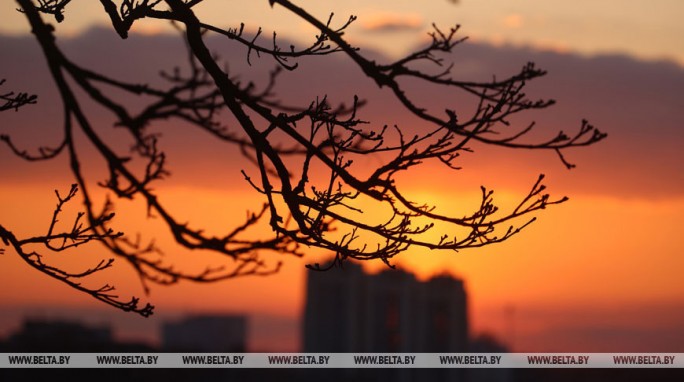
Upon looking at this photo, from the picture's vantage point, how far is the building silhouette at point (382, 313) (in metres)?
55.2

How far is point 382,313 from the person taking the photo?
5712cm

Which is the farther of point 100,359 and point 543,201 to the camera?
point 100,359

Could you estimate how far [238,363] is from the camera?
36.1 feet

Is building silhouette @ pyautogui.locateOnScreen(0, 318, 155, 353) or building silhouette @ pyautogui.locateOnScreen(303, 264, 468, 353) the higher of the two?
building silhouette @ pyautogui.locateOnScreen(303, 264, 468, 353)

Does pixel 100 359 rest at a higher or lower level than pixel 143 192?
lower

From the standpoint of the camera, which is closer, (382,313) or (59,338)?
(59,338)

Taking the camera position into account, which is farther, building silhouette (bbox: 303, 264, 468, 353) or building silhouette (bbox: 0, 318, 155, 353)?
building silhouette (bbox: 303, 264, 468, 353)

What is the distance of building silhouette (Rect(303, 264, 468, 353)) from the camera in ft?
181

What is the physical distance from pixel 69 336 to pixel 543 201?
15.9 meters

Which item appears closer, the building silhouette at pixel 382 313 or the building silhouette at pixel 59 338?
the building silhouette at pixel 59 338

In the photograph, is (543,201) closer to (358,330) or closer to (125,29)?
(125,29)

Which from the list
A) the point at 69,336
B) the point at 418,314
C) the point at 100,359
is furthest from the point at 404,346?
the point at 100,359

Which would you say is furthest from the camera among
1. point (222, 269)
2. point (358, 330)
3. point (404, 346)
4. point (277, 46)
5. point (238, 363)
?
point (404, 346)

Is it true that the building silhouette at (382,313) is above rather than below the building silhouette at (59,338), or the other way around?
above
